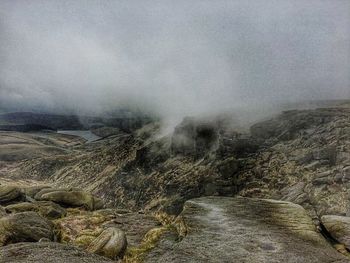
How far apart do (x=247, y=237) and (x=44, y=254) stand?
9.46m

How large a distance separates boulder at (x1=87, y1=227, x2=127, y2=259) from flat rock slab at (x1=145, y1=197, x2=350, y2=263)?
4.38 ft

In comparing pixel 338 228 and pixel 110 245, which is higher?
pixel 110 245

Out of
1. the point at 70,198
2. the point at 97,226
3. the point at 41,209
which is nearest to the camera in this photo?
the point at 97,226

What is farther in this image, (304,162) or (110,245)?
(304,162)

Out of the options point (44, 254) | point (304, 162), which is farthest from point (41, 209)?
point (304, 162)

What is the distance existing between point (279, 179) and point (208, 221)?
44.4m

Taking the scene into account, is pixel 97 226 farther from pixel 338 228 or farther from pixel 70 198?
pixel 338 228

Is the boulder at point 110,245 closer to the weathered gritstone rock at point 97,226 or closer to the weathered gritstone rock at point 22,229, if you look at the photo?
the weathered gritstone rock at point 97,226

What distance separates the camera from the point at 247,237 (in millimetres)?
17578

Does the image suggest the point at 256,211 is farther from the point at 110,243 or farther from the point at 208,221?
the point at 110,243

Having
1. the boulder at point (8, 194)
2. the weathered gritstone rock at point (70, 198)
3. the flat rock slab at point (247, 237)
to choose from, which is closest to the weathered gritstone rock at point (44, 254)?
the flat rock slab at point (247, 237)

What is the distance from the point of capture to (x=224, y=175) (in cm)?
7694

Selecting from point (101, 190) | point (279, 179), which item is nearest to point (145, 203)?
point (101, 190)

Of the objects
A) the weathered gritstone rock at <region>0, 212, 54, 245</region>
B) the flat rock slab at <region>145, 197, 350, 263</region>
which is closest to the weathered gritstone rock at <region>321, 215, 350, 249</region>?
the flat rock slab at <region>145, 197, 350, 263</region>
